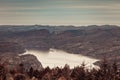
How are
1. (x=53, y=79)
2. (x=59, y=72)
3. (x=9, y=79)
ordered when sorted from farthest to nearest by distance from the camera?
(x=59, y=72), (x=53, y=79), (x=9, y=79)

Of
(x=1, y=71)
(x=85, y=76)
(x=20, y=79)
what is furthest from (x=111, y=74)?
(x=1, y=71)

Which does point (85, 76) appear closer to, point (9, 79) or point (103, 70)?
point (103, 70)

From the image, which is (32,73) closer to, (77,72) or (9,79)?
(77,72)

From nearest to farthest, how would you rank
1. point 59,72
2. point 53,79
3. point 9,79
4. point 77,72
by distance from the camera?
point 9,79 → point 53,79 → point 77,72 → point 59,72

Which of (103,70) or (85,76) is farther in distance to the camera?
(85,76)

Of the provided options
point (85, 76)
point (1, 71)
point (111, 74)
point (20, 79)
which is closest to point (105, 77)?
point (111, 74)

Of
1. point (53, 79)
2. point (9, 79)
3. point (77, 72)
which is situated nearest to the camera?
point (9, 79)

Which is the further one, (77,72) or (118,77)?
(77,72)

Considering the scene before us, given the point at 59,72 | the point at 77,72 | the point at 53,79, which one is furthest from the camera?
the point at 59,72
